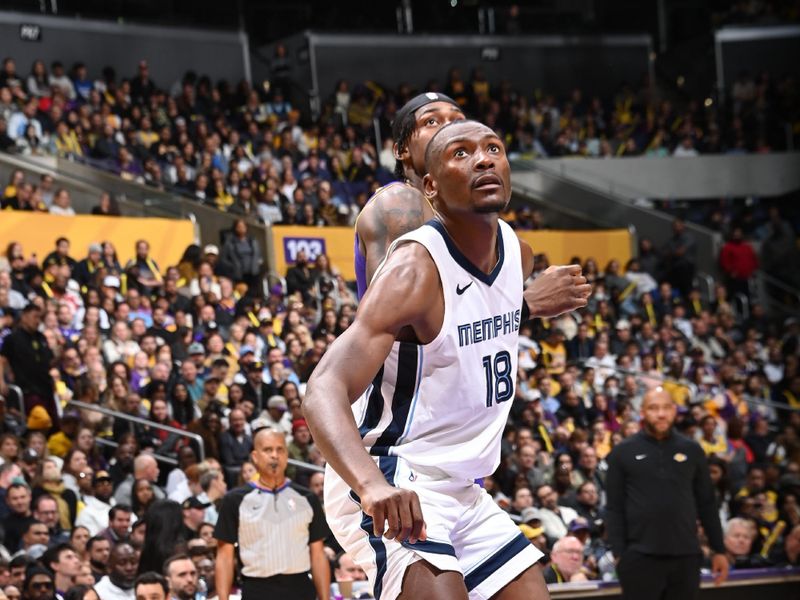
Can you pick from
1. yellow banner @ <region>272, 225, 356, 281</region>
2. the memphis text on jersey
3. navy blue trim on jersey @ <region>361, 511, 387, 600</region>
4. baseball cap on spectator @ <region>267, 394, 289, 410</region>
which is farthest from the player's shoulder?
yellow banner @ <region>272, 225, 356, 281</region>

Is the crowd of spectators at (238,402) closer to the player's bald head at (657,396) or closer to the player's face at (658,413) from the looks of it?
the player's face at (658,413)

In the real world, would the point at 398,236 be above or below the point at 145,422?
above

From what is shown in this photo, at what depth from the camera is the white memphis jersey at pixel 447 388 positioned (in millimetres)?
3758

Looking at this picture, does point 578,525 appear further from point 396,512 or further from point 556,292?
point 396,512

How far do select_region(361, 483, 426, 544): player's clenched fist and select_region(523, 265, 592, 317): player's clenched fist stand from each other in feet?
3.87

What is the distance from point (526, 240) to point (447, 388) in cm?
1618

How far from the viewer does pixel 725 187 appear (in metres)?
23.1

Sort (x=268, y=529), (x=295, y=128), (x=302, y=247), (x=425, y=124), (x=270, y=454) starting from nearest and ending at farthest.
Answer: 1. (x=425, y=124)
2. (x=268, y=529)
3. (x=270, y=454)
4. (x=302, y=247)
5. (x=295, y=128)

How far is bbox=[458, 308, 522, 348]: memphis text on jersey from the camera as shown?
3.78m

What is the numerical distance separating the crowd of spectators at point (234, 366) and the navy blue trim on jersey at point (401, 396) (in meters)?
4.53

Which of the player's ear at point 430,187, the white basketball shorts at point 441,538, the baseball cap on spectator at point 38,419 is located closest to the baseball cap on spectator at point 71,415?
the baseball cap on spectator at point 38,419

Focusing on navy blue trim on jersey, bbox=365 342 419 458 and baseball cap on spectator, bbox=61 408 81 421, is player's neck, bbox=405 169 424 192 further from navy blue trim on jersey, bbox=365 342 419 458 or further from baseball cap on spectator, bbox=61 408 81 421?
baseball cap on spectator, bbox=61 408 81 421

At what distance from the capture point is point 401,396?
3783mm

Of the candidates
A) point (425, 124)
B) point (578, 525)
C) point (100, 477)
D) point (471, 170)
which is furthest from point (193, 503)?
point (471, 170)
